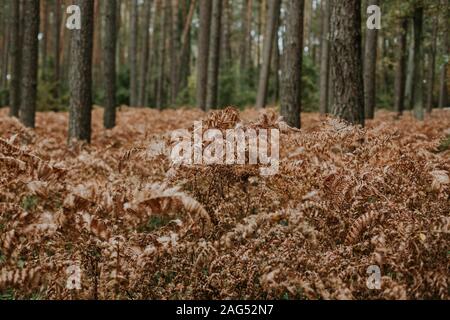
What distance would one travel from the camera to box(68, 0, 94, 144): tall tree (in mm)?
9508

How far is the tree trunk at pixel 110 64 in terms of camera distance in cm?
1370

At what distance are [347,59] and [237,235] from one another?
4745 mm

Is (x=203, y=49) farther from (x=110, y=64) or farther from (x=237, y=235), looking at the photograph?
(x=237, y=235)

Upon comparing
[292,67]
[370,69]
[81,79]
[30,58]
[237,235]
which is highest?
[370,69]

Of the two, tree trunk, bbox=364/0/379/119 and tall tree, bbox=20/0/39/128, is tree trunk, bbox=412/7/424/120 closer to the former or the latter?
tree trunk, bbox=364/0/379/119

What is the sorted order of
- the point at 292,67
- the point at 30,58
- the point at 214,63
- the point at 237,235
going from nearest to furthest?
the point at 237,235, the point at 292,67, the point at 30,58, the point at 214,63

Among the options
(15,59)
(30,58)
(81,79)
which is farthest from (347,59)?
(15,59)

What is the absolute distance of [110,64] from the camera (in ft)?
46.5

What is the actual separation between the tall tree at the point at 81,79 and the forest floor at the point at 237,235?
4.95 m

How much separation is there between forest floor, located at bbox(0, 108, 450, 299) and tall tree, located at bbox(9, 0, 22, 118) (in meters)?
10.9

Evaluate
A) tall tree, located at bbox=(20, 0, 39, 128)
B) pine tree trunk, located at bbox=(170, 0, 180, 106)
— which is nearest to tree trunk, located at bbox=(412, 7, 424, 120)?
tall tree, located at bbox=(20, 0, 39, 128)
